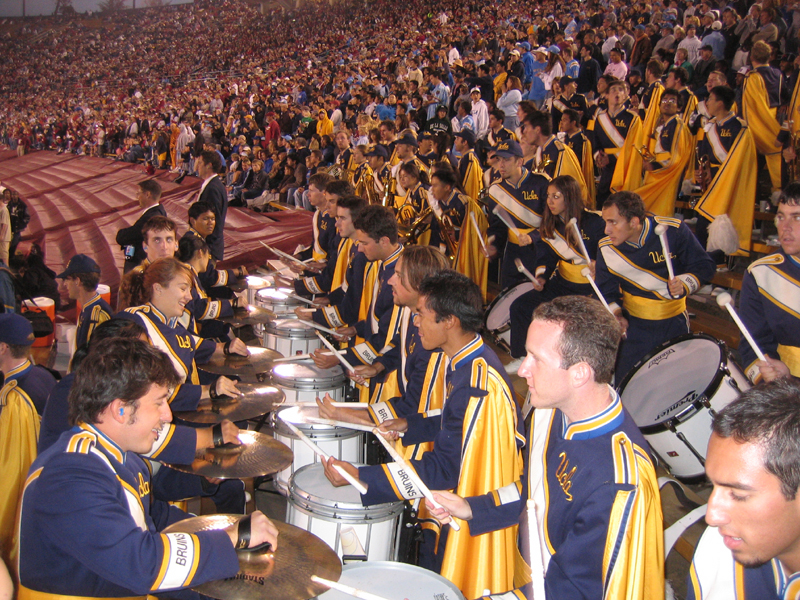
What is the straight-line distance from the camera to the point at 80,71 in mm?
46688

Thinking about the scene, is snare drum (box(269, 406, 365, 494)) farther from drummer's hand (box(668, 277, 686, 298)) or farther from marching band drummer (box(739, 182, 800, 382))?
drummer's hand (box(668, 277, 686, 298))

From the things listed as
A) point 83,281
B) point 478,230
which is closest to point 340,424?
point 83,281

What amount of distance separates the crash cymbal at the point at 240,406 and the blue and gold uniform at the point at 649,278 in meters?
2.51

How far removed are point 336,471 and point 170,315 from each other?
182 cm

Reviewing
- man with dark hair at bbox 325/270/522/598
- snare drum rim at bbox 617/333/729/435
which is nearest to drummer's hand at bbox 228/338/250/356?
man with dark hair at bbox 325/270/522/598

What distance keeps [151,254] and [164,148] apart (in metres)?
18.9

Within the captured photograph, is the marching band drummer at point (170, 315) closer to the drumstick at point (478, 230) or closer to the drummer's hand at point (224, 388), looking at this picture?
the drummer's hand at point (224, 388)

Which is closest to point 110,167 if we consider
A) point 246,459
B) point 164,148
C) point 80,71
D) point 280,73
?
point 164,148

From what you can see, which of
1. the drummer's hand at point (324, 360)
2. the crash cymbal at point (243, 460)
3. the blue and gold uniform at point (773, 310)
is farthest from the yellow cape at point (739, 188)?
the crash cymbal at point (243, 460)

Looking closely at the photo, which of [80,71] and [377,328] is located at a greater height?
[80,71]

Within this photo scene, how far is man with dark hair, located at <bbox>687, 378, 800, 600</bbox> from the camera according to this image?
4.58 feet

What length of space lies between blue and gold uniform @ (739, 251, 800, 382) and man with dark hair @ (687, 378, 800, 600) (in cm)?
214

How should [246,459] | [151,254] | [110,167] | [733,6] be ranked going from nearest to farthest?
[246,459], [151,254], [733,6], [110,167]

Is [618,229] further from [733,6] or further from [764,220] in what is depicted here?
[733,6]
